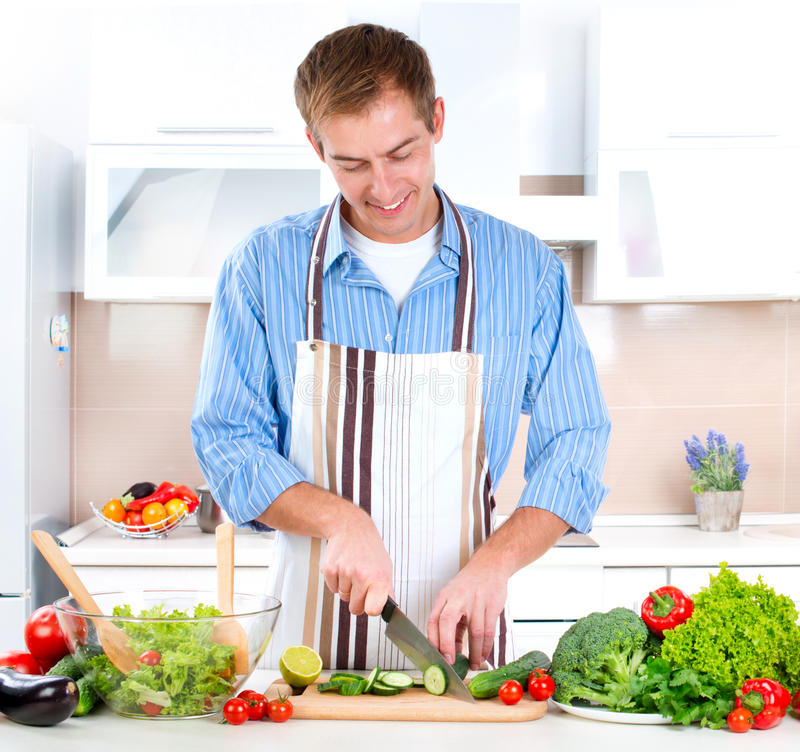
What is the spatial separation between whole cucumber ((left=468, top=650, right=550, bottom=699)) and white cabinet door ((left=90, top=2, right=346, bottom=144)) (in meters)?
1.90

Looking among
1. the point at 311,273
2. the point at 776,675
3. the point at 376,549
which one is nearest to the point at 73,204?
the point at 311,273

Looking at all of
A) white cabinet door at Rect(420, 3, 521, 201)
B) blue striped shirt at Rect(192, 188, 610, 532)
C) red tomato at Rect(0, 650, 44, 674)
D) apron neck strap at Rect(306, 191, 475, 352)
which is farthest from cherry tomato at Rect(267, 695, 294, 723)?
white cabinet door at Rect(420, 3, 521, 201)

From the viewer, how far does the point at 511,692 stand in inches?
43.4

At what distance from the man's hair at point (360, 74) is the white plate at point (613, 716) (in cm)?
85

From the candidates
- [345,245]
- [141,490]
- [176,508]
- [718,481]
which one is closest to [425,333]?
[345,245]

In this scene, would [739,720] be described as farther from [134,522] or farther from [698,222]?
[134,522]

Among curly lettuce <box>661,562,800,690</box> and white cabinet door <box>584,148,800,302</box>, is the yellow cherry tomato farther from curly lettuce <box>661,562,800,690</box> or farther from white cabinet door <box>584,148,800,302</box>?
curly lettuce <box>661,562,800,690</box>

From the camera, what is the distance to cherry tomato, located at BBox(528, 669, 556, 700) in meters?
1.11

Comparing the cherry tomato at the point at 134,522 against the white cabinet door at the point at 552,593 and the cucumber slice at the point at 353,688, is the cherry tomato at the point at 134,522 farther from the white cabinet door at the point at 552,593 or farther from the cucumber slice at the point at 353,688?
the cucumber slice at the point at 353,688

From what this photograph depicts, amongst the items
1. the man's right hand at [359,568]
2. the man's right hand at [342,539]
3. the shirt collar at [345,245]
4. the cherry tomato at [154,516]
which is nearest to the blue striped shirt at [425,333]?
the shirt collar at [345,245]

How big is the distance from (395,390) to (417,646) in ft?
1.57

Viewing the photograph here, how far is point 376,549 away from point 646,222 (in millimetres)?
1820

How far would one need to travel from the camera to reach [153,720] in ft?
3.58

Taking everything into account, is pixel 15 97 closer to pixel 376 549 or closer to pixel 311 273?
pixel 311 273
